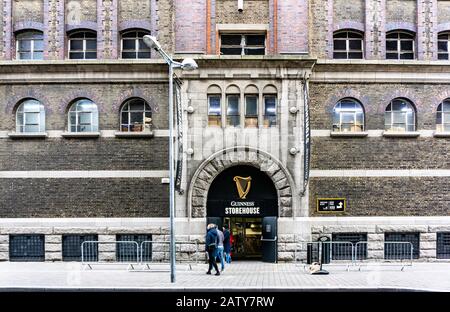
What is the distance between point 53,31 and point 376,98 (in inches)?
617

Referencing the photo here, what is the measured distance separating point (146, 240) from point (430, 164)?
13783mm

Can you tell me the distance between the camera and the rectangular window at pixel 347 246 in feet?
70.7

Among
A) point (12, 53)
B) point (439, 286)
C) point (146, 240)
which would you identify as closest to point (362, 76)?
point (439, 286)

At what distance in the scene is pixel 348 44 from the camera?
75.5 feet

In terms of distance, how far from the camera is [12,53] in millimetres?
22578

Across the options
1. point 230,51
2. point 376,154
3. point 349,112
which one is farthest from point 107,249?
point 376,154

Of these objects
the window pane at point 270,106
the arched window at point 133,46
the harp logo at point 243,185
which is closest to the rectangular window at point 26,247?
the harp logo at point 243,185

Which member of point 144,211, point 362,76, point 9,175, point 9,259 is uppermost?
point 362,76

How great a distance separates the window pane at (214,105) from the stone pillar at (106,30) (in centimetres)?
502

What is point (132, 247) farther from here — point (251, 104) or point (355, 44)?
point (355, 44)

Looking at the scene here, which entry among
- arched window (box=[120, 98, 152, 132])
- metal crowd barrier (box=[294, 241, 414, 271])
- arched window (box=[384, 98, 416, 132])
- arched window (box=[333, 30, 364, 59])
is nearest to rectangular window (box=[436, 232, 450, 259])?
metal crowd barrier (box=[294, 241, 414, 271])

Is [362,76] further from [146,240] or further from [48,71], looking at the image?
[48,71]

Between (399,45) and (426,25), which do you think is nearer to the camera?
(426,25)

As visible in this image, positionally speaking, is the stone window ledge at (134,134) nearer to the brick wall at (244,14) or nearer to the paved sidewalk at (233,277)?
the paved sidewalk at (233,277)
